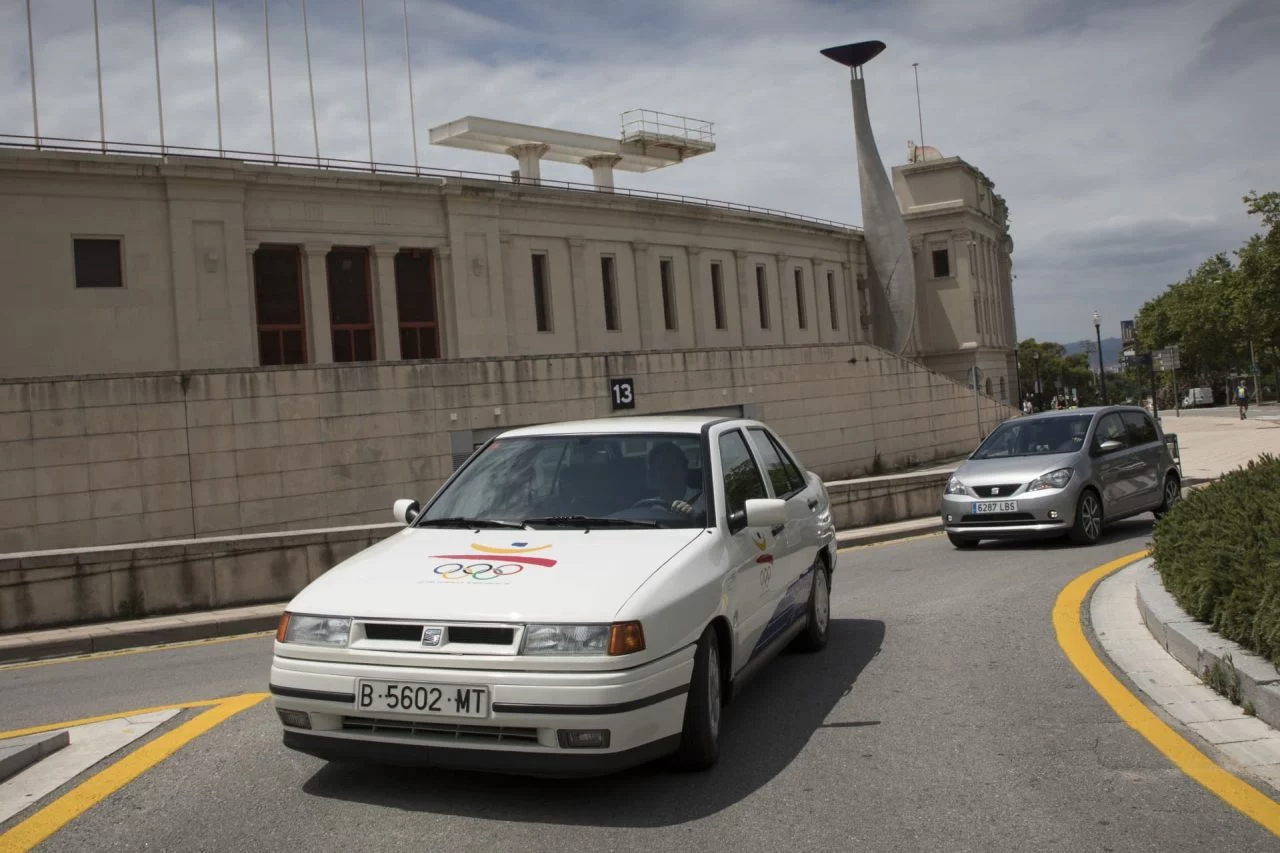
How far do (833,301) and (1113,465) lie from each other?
56.2m

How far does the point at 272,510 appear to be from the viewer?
24.4 metres

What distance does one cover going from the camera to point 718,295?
6103 cm

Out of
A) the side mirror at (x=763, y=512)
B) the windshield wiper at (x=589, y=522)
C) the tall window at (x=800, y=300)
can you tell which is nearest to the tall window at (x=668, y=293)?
the tall window at (x=800, y=300)

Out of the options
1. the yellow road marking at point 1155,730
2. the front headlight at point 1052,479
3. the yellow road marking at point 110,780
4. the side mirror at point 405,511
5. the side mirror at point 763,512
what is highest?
the side mirror at point 405,511

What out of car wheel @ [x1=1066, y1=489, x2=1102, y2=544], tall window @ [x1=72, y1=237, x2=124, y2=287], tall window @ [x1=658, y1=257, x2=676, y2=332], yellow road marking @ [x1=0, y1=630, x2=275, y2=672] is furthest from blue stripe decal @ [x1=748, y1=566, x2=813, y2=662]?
tall window @ [x1=658, y1=257, x2=676, y2=332]

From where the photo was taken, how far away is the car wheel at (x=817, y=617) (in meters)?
8.34

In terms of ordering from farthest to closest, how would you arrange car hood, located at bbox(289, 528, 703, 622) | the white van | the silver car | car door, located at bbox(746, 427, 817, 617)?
the white van
the silver car
car door, located at bbox(746, 427, 817, 617)
car hood, located at bbox(289, 528, 703, 622)

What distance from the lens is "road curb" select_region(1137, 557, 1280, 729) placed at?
237 inches

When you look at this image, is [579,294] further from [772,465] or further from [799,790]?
[799,790]

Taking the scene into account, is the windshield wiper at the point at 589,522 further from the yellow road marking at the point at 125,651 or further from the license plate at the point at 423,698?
the yellow road marking at the point at 125,651

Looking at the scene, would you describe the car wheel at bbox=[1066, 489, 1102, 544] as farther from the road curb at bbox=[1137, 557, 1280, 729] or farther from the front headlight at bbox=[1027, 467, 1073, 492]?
the road curb at bbox=[1137, 557, 1280, 729]

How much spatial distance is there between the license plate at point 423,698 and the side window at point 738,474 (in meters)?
2.03

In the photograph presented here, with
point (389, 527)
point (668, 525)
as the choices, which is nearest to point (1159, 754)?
point (668, 525)

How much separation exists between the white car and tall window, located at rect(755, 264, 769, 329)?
190 feet
